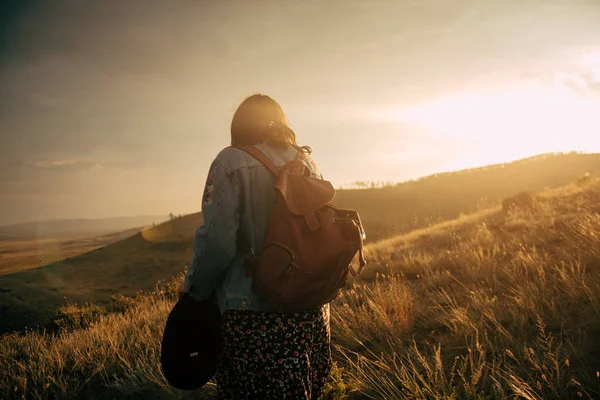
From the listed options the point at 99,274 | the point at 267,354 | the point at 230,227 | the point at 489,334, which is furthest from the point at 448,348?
the point at 99,274

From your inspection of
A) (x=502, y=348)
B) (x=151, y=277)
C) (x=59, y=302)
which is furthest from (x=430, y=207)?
(x=502, y=348)

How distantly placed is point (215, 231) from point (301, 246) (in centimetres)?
46

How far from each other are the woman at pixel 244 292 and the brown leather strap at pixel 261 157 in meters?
0.03

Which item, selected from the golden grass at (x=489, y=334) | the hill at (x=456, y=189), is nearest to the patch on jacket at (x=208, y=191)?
the golden grass at (x=489, y=334)

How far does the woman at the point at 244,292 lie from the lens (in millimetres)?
1851

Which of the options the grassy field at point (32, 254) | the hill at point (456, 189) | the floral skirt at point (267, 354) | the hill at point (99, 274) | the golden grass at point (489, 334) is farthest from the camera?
the hill at point (456, 189)

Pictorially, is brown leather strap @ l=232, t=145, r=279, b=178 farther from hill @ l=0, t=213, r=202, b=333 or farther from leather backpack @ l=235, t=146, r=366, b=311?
hill @ l=0, t=213, r=202, b=333

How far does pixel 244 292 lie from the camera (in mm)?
1919

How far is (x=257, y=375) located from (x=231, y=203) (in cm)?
101

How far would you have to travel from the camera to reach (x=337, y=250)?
1.82m

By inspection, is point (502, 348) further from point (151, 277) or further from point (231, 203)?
point (151, 277)

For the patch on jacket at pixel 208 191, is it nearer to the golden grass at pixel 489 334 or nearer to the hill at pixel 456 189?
the golden grass at pixel 489 334

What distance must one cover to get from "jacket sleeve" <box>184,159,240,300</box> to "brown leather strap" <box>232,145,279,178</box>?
0.19 m

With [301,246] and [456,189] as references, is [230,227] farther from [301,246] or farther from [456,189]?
[456,189]
